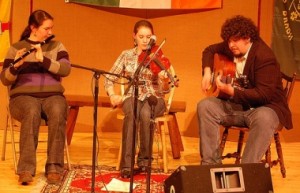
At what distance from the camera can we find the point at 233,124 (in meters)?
3.58

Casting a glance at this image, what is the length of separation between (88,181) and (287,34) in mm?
2495

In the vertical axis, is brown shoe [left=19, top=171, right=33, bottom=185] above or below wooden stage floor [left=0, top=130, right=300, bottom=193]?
above

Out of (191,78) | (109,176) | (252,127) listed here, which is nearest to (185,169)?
(252,127)

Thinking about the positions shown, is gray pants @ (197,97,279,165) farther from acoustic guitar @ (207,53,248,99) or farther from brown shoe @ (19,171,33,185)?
→ brown shoe @ (19,171,33,185)

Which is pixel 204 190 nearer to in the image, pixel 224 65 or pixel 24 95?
pixel 224 65

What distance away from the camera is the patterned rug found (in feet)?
10.9

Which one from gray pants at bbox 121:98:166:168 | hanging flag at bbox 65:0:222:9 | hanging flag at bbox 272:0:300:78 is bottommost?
gray pants at bbox 121:98:166:168

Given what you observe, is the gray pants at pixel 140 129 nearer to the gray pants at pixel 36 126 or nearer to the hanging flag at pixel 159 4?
the gray pants at pixel 36 126

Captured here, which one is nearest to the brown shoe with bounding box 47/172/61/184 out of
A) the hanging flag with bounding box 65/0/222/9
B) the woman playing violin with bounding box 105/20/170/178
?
the woman playing violin with bounding box 105/20/170/178

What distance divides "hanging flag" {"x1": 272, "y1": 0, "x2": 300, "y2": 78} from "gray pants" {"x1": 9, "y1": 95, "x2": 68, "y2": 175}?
229cm

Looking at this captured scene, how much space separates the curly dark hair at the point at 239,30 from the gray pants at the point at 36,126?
118cm

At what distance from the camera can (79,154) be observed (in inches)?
169

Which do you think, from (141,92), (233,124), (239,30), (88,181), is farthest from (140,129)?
(239,30)

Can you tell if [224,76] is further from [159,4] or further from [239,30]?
[159,4]
